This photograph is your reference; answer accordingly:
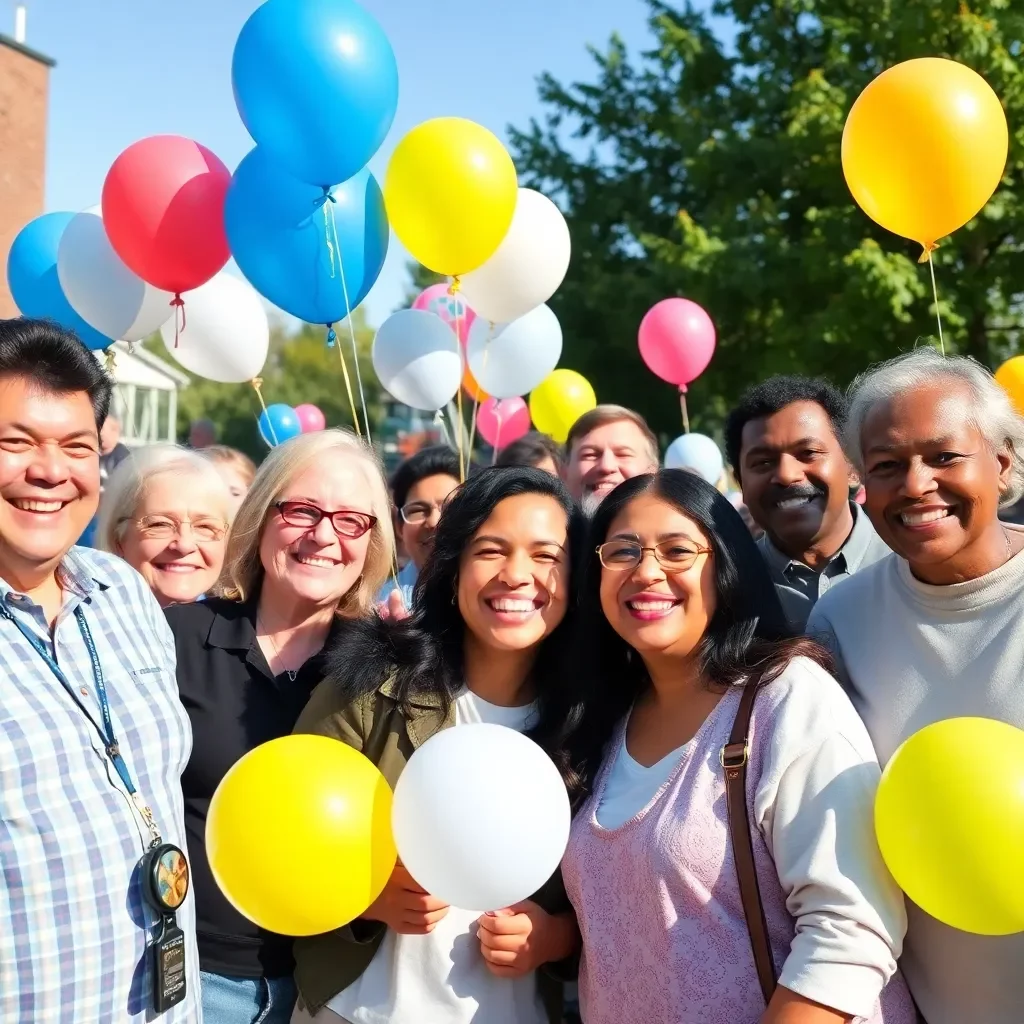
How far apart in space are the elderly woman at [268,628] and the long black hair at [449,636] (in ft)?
0.73

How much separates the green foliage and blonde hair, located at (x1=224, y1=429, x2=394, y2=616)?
31791 millimetres

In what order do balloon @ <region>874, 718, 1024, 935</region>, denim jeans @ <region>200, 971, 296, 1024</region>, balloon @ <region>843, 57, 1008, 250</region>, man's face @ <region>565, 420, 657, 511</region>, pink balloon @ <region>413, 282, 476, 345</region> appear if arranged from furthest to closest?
1. pink balloon @ <region>413, 282, 476, 345</region>
2. man's face @ <region>565, 420, 657, 511</region>
3. balloon @ <region>843, 57, 1008, 250</region>
4. denim jeans @ <region>200, 971, 296, 1024</region>
5. balloon @ <region>874, 718, 1024, 935</region>

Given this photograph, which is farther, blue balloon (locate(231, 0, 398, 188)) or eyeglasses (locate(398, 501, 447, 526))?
eyeglasses (locate(398, 501, 447, 526))

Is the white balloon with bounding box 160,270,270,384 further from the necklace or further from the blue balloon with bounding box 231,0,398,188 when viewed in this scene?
the necklace

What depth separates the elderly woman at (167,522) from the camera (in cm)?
346

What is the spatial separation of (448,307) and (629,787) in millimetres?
5218

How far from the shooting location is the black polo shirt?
260 centimetres

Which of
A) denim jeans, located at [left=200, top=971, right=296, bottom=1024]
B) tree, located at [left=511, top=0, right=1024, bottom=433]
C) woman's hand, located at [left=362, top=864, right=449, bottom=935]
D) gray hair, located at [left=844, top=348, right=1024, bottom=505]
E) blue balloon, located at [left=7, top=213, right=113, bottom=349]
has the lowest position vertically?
denim jeans, located at [left=200, top=971, right=296, bottom=1024]

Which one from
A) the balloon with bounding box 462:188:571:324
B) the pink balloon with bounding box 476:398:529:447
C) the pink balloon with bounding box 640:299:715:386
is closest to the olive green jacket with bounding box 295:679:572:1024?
the balloon with bounding box 462:188:571:324

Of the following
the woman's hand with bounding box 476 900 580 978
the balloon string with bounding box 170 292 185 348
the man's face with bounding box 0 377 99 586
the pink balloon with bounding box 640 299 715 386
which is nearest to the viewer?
the man's face with bounding box 0 377 99 586

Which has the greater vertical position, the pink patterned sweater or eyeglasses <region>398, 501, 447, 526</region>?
eyeglasses <region>398, 501, 447, 526</region>

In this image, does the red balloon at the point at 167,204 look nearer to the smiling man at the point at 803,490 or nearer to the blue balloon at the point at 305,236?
the blue balloon at the point at 305,236

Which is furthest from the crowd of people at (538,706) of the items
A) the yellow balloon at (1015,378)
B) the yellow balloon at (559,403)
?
the yellow balloon at (559,403)

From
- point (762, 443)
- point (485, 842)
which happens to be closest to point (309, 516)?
point (485, 842)
